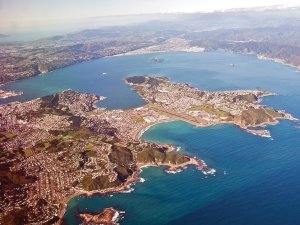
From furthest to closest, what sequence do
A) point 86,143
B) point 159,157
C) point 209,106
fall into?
point 209,106 → point 86,143 → point 159,157

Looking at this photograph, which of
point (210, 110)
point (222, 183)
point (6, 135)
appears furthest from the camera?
point (210, 110)

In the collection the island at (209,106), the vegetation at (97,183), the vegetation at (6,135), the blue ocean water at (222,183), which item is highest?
the vegetation at (6,135)

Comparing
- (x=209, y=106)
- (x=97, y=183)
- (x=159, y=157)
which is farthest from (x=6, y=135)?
(x=209, y=106)

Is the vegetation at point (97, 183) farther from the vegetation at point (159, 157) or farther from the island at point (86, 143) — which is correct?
the vegetation at point (159, 157)

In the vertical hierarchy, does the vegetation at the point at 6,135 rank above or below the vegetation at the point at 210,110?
above

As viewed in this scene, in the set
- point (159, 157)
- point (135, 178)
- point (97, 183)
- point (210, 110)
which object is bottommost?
point (135, 178)

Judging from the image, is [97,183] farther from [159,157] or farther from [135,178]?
[159,157]

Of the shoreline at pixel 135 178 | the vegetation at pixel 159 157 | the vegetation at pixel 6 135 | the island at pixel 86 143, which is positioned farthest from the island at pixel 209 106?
the vegetation at pixel 6 135

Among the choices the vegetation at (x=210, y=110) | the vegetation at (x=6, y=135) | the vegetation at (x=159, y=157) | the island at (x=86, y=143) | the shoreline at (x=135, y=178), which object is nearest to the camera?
the shoreline at (x=135, y=178)

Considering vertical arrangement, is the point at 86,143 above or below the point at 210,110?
above
